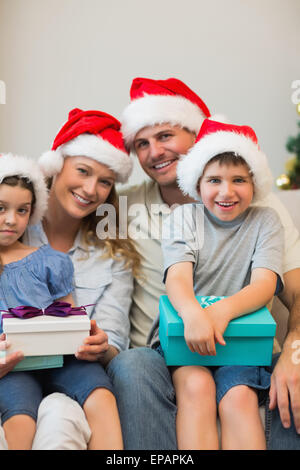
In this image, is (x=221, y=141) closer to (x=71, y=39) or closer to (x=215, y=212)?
(x=215, y=212)

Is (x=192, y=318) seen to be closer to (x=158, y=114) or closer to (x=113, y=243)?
(x=113, y=243)

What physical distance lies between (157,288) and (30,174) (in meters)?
0.62

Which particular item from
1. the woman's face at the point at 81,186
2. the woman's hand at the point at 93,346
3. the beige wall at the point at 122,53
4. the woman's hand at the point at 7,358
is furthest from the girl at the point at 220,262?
the beige wall at the point at 122,53

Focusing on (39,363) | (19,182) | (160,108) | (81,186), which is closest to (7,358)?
(39,363)

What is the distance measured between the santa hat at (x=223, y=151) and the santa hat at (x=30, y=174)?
1.62ft

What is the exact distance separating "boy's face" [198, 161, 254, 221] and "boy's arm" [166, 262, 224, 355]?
264 mm

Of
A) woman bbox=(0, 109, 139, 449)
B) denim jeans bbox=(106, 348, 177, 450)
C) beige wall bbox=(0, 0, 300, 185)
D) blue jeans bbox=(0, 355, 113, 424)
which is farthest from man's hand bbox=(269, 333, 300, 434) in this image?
beige wall bbox=(0, 0, 300, 185)

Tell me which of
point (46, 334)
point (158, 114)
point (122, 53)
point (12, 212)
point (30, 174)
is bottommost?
point (46, 334)

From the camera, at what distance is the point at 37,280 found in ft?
5.34

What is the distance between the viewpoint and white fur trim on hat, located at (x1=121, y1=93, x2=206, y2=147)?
195 centimetres

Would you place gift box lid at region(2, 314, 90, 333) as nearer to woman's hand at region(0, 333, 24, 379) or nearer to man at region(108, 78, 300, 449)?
woman's hand at region(0, 333, 24, 379)

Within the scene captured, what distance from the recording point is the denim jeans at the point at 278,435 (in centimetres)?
129

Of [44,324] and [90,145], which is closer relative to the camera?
[44,324]
